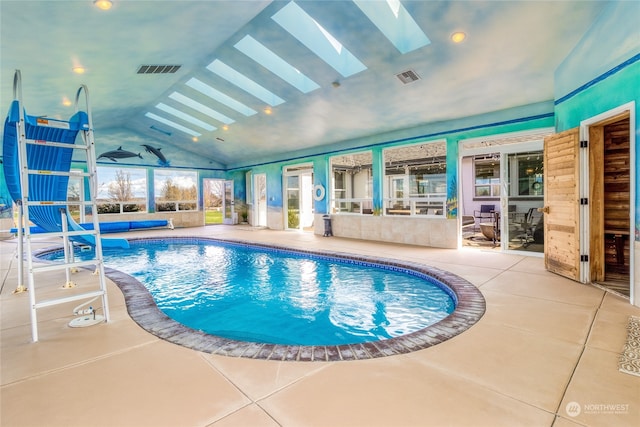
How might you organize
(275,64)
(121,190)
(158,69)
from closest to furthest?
(275,64)
(158,69)
(121,190)

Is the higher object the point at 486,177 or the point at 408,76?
the point at 408,76

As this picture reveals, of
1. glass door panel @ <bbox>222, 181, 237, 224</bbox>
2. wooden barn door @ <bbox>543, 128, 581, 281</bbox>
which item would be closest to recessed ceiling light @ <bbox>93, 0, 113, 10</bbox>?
wooden barn door @ <bbox>543, 128, 581, 281</bbox>

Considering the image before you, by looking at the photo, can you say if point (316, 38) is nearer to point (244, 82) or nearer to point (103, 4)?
point (244, 82)

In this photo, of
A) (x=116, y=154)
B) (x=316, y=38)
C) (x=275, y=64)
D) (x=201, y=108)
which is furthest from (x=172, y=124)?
(x=316, y=38)

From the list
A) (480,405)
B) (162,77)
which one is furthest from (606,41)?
(162,77)

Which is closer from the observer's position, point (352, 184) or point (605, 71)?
point (605, 71)

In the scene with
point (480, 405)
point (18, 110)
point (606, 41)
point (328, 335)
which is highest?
point (606, 41)

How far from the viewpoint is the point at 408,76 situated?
5477 millimetres

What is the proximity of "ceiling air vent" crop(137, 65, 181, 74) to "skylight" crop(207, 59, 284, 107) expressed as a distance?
2.35ft

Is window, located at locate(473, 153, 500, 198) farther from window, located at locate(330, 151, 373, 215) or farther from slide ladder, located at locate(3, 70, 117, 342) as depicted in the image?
slide ladder, located at locate(3, 70, 117, 342)

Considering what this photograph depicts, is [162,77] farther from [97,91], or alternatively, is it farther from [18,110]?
[18,110]

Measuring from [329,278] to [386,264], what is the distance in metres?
1.10

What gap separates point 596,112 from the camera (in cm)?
376

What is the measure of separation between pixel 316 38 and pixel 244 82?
98.6 inches
